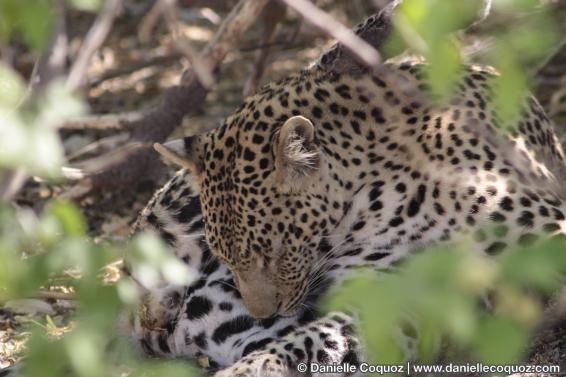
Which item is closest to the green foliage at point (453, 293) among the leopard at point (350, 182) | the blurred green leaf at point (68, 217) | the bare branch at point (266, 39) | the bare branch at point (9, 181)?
the blurred green leaf at point (68, 217)

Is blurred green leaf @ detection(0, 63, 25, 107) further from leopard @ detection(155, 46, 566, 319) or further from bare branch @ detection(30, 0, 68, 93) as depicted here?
leopard @ detection(155, 46, 566, 319)

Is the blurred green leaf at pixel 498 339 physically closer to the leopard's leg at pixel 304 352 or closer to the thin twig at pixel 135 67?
the leopard's leg at pixel 304 352

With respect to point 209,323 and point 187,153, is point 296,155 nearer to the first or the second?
point 187,153

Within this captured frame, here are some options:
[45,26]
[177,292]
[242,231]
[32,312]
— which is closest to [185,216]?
[177,292]

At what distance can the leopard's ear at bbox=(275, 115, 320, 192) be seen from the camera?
189 inches

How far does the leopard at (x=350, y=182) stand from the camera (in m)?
4.99

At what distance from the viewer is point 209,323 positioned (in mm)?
5445

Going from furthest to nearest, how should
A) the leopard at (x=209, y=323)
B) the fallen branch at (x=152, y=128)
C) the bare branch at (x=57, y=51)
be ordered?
the fallen branch at (x=152, y=128) < the leopard at (x=209, y=323) < the bare branch at (x=57, y=51)

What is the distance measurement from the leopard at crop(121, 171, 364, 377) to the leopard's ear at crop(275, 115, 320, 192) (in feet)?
2.21

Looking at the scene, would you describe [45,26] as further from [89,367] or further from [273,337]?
[273,337]

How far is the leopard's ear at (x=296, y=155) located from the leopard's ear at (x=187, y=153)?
0.52 meters

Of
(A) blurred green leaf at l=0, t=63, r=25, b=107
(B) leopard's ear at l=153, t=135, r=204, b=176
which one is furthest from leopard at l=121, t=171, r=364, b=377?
(A) blurred green leaf at l=0, t=63, r=25, b=107

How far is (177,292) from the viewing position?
5668 mm

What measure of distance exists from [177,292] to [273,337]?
697 mm
